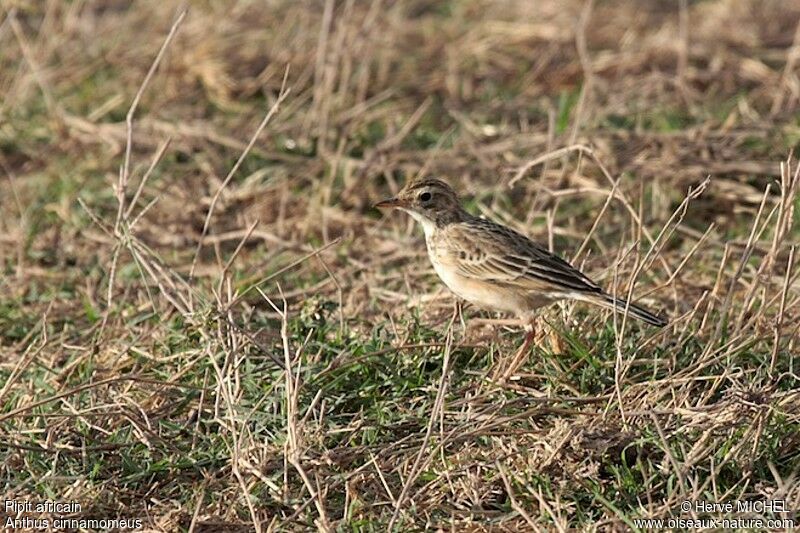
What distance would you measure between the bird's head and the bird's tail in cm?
111

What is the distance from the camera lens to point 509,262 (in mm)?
6230

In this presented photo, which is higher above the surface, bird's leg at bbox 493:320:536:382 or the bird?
the bird

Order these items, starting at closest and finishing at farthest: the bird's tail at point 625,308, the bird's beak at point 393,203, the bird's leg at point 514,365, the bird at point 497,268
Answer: the bird's tail at point 625,308
the bird's leg at point 514,365
the bird at point 497,268
the bird's beak at point 393,203

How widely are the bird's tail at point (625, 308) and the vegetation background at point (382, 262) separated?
11 centimetres

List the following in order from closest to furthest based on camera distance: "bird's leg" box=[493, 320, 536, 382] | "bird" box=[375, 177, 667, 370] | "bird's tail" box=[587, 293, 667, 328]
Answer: "bird's tail" box=[587, 293, 667, 328] < "bird's leg" box=[493, 320, 536, 382] < "bird" box=[375, 177, 667, 370]

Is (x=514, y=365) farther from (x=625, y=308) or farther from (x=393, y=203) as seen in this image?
(x=393, y=203)

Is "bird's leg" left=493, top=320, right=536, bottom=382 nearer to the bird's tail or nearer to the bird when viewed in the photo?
the bird

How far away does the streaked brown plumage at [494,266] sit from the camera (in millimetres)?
5969

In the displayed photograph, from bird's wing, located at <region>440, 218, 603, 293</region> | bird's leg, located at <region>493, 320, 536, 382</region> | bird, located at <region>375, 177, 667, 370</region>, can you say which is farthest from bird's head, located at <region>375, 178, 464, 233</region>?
bird's leg, located at <region>493, 320, 536, 382</region>

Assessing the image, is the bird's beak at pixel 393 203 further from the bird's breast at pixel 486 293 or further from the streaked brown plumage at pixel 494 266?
the bird's breast at pixel 486 293

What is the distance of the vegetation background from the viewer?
206 inches

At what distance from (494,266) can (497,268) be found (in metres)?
0.02

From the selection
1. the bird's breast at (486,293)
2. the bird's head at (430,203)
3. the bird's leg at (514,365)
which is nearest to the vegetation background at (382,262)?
the bird's leg at (514,365)

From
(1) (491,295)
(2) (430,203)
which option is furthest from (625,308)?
(2) (430,203)
